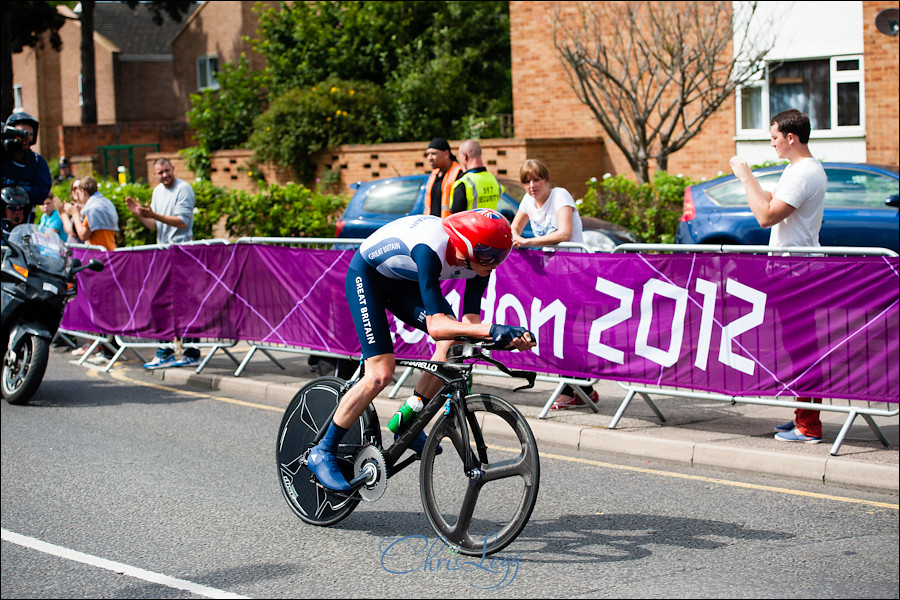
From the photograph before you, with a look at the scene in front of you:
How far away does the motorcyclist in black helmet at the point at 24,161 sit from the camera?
359 inches

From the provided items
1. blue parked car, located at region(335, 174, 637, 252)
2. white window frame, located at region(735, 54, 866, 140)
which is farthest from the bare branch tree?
blue parked car, located at region(335, 174, 637, 252)

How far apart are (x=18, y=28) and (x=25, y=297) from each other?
3439cm

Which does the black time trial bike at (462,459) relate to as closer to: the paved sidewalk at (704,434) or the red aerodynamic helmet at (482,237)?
the red aerodynamic helmet at (482,237)

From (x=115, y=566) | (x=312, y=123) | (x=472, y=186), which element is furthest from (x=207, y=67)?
(x=115, y=566)

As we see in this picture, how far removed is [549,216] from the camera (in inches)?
350

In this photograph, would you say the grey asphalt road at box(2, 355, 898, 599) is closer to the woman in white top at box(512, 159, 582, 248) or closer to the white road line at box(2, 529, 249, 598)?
the white road line at box(2, 529, 249, 598)

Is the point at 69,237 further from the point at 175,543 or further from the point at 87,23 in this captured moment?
the point at 87,23

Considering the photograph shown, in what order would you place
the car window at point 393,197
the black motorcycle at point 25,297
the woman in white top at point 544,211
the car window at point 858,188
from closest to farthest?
the woman in white top at point 544,211, the black motorcycle at point 25,297, the car window at point 858,188, the car window at point 393,197

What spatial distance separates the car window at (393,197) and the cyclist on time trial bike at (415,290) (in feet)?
31.0

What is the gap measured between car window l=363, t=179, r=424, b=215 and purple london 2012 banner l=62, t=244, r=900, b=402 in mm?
4911


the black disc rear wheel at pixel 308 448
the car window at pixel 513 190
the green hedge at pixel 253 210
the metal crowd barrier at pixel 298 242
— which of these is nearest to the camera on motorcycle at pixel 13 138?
the metal crowd barrier at pixel 298 242

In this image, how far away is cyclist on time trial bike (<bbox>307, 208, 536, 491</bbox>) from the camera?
5.03m

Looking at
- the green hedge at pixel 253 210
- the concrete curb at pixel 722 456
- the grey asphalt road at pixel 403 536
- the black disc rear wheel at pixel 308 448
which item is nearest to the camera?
the grey asphalt road at pixel 403 536

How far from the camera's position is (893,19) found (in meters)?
11.1
